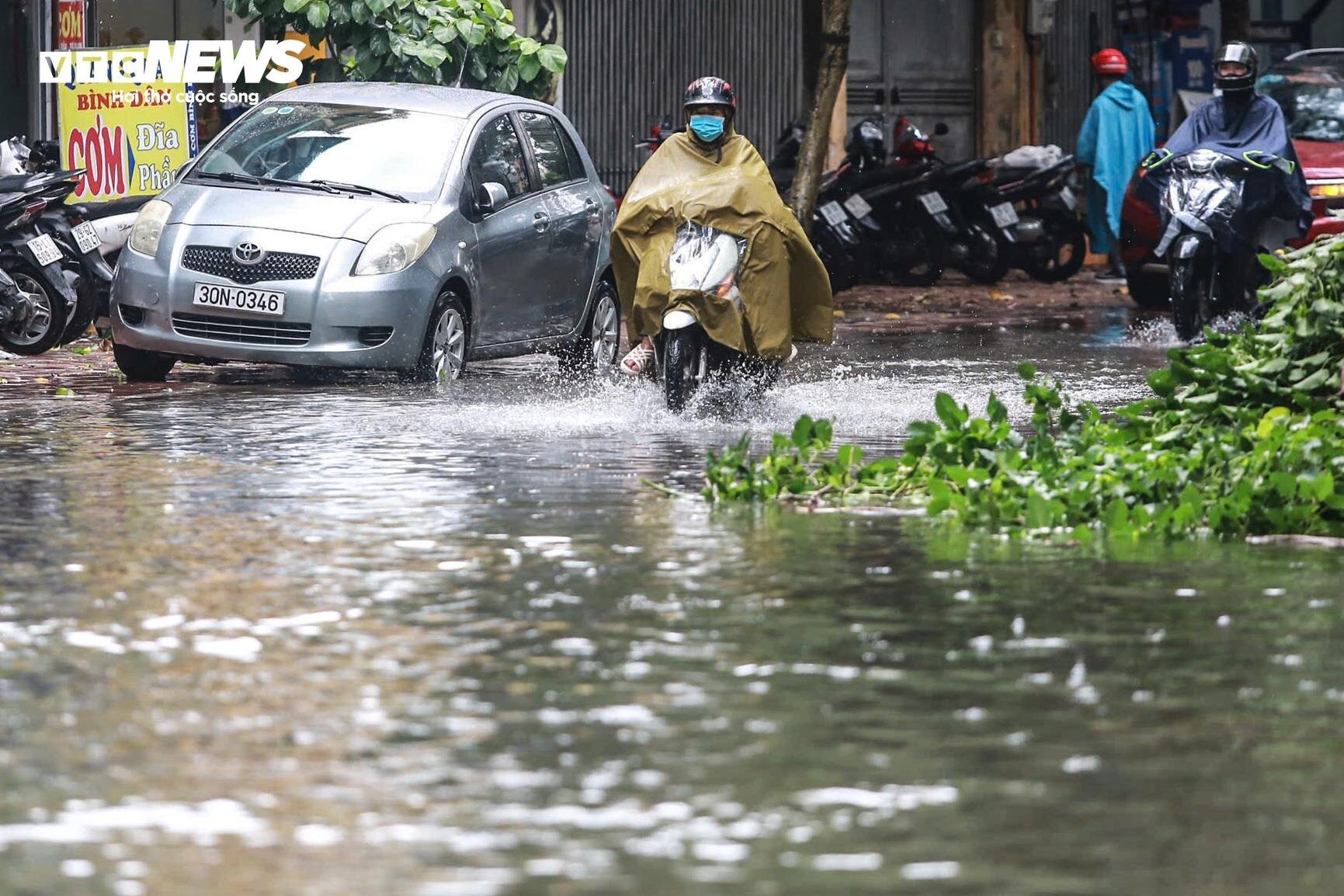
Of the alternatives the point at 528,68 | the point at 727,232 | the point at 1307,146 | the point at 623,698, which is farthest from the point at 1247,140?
the point at 623,698

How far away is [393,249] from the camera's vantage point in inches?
558

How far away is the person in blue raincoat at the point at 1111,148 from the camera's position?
2469cm

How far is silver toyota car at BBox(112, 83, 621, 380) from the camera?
13987mm

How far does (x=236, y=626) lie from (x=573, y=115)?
1904 cm

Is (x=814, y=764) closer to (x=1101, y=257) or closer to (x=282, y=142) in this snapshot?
(x=282, y=142)

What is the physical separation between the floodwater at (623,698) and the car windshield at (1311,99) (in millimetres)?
11812

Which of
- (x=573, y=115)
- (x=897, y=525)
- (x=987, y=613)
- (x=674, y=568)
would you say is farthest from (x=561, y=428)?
(x=573, y=115)

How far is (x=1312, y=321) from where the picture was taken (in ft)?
32.9

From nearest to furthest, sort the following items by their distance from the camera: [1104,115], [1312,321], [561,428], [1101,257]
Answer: [1312,321], [561,428], [1104,115], [1101,257]

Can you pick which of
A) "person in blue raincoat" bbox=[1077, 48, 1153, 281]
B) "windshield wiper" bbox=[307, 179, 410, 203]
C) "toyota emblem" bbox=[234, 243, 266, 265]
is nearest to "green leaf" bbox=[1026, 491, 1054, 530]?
"toyota emblem" bbox=[234, 243, 266, 265]

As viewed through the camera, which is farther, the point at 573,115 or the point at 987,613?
the point at 573,115

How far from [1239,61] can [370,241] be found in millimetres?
6507

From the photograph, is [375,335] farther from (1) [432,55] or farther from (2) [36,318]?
(1) [432,55]

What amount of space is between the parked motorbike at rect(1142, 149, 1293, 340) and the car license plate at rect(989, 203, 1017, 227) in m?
6.56
